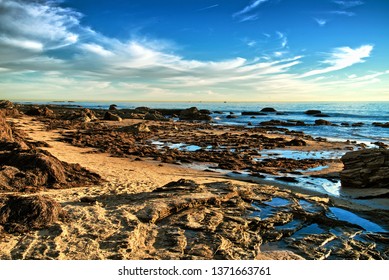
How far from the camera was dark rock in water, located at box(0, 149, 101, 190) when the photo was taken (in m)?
8.47

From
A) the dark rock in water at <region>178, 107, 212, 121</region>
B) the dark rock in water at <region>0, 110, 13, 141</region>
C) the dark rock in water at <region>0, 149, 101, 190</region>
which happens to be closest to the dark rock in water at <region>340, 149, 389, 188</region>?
Result: the dark rock in water at <region>0, 149, 101, 190</region>

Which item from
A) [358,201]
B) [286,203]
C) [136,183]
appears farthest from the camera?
[136,183]

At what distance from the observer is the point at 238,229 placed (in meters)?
6.06

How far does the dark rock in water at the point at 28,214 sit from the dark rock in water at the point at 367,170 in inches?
392

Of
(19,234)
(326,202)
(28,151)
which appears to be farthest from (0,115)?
(326,202)

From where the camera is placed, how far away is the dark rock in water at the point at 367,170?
10.7m

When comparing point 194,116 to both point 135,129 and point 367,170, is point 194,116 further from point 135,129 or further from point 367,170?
point 367,170

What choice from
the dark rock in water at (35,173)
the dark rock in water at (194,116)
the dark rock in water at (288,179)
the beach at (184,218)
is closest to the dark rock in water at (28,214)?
the beach at (184,218)

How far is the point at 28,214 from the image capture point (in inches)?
227

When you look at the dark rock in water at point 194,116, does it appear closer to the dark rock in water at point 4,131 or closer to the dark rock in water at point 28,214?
the dark rock in water at point 4,131

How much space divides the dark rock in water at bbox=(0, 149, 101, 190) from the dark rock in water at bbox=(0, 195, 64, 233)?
255cm

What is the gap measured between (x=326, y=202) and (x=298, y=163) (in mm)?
7430

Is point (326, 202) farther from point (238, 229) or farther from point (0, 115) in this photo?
point (0, 115)

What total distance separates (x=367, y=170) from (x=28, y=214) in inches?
430
